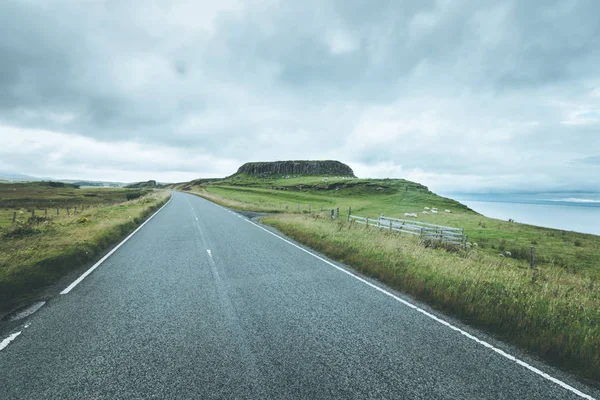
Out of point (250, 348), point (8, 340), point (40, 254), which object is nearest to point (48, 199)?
point (40, 254)

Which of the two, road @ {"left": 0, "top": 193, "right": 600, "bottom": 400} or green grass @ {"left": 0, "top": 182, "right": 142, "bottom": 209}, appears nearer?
road @ {"left": 0, "top": 193, "right": 600, "bottom": 400}

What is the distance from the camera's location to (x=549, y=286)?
7.89 m

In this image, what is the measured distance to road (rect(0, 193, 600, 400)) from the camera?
3.38 m

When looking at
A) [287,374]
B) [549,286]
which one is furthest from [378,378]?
[549,286]

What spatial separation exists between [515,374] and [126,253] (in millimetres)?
11991

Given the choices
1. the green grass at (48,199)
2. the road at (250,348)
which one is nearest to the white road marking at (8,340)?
the road at (250,348)

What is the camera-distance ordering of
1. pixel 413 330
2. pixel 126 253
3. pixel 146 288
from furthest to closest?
pixel 126 253
pixel 146 288
pixel 413 330

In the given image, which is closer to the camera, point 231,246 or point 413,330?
point 413,330

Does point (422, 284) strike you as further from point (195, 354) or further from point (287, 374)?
point (195, 354)

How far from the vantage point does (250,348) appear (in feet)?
13.8

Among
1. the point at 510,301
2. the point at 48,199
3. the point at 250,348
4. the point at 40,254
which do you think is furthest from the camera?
the point at 48,199

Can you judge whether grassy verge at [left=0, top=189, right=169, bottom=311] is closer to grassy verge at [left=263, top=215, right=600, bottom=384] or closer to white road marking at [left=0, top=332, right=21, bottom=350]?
white road marking at [left=0, top=332, right=21, bottom=350]

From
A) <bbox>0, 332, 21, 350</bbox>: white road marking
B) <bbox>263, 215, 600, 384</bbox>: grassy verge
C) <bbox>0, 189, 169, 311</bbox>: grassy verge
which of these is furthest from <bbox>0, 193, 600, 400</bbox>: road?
<bbox>0, 189, 169, 311</bbox>: grassy verge

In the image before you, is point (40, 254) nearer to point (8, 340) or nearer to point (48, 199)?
point (8, 340)
